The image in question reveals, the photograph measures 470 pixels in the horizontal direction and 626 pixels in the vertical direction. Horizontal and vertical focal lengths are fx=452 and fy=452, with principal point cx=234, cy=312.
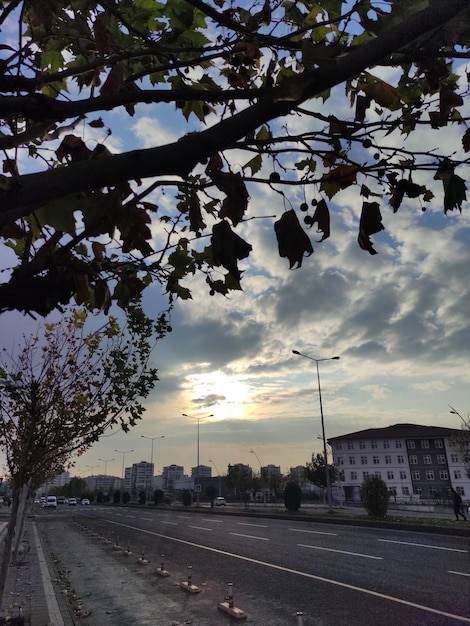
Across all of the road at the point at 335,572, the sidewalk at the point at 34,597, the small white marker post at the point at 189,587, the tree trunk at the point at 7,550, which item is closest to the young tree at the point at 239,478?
the road at the point at 335,572

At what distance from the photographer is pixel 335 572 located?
38.7 ft

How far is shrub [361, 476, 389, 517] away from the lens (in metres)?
25.7

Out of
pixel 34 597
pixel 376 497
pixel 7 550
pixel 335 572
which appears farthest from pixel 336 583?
pixel 376 497

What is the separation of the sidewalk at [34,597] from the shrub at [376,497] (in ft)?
59.2

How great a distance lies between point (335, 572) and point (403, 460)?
73942 mm

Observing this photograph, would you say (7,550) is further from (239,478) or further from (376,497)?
(239,478)

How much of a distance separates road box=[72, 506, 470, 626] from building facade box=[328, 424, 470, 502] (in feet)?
191

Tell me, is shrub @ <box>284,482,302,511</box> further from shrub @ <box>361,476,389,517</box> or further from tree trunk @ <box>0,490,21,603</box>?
tree trunk @ <box>0,490,21,603</box>

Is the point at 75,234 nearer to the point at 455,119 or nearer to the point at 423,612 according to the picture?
the point at 455,119

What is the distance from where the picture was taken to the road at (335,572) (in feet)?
27.0

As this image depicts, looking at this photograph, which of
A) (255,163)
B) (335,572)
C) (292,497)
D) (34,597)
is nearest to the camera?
(255,163)

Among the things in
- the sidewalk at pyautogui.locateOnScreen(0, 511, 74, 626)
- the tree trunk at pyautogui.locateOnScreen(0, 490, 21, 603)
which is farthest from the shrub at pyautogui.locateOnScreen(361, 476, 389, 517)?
the tree trunk at pyautogui.locateOnScreen(0, 490, 21, 603)

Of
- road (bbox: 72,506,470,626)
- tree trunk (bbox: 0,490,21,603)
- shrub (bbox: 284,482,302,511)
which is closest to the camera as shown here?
tree trunk (bbox: 0,490,21,603)

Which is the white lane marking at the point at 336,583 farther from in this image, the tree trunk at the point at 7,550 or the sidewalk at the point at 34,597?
the tree trunk at the point at 7,550
